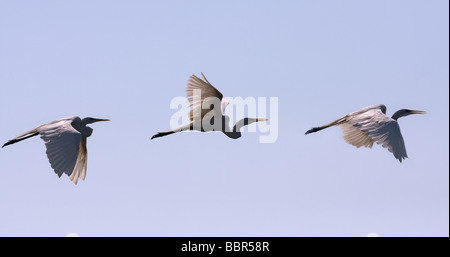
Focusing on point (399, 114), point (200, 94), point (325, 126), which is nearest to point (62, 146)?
point (200, 94)

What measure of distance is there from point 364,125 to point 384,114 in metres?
0.60

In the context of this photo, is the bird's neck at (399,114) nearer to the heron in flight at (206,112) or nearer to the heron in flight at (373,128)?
the heron in flight at (373,128)

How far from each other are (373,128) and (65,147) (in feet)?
19.0

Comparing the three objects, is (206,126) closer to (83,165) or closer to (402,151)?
(83,165)

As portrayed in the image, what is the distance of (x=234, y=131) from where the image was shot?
17.8 metres

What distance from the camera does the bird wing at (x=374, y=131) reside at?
1618cm

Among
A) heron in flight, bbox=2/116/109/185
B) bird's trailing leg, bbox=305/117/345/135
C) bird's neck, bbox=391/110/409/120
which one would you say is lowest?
heron in flight, bbox=2/116/109/185

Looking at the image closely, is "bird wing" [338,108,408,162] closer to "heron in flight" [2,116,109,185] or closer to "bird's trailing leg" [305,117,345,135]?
"bird's trailing leg" [305,117,345,135]

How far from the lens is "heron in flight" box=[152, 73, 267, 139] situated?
52.8 ft

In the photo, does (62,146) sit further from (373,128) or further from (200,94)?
(373,128)

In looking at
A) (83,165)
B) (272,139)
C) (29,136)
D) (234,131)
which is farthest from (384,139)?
(29,136)

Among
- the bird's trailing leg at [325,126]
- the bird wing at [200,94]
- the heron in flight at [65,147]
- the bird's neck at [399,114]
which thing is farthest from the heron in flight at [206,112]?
the bird's neck at [399,114]

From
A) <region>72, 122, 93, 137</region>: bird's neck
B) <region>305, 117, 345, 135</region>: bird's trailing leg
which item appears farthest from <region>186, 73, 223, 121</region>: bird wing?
<region>305, 117, 345, 135</region>: bird's trailing leg

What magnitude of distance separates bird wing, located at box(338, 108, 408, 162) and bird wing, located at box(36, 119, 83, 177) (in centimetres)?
546
